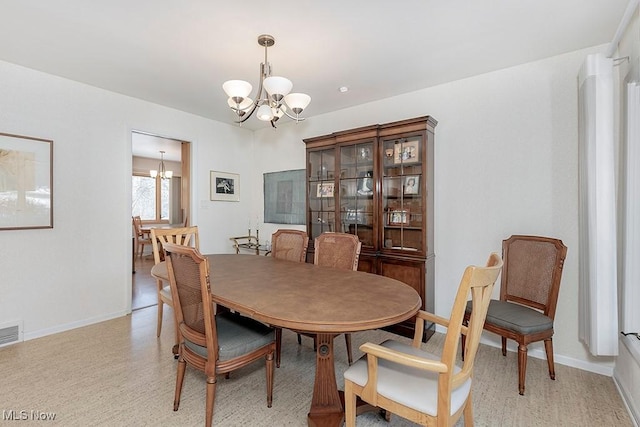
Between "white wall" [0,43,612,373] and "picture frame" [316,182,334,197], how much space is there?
31.7 inches

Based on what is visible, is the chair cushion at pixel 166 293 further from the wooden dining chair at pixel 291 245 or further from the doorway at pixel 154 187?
the doorway at pixel 154 187

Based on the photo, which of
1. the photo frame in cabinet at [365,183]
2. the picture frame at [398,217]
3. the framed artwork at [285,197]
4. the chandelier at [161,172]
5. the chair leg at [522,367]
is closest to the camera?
the chair leg at [522,367]

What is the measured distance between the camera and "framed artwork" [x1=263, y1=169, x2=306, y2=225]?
4.41m

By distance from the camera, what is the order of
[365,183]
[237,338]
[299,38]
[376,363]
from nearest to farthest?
[376,363] → [237,338] → [299,38] → [365,183]

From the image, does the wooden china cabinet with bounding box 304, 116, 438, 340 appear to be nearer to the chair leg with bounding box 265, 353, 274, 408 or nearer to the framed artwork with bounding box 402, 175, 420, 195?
the framed artwork with bounding box 402, 175, 420, 195

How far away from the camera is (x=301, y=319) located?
1355 mm

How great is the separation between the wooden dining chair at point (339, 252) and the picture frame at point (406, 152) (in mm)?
1046

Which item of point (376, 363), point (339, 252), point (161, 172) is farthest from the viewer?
point (161, 172)

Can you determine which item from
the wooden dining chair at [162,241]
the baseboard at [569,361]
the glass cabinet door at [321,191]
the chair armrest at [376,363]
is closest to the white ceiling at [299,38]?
the glass cabinet door at [321,191]

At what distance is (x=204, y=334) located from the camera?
1.69 m

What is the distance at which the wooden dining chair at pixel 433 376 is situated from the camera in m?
1.19

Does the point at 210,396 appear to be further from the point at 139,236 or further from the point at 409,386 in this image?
the point at 139,236

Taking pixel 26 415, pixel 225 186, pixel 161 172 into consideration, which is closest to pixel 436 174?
pixel 225 186

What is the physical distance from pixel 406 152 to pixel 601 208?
5.16ft
